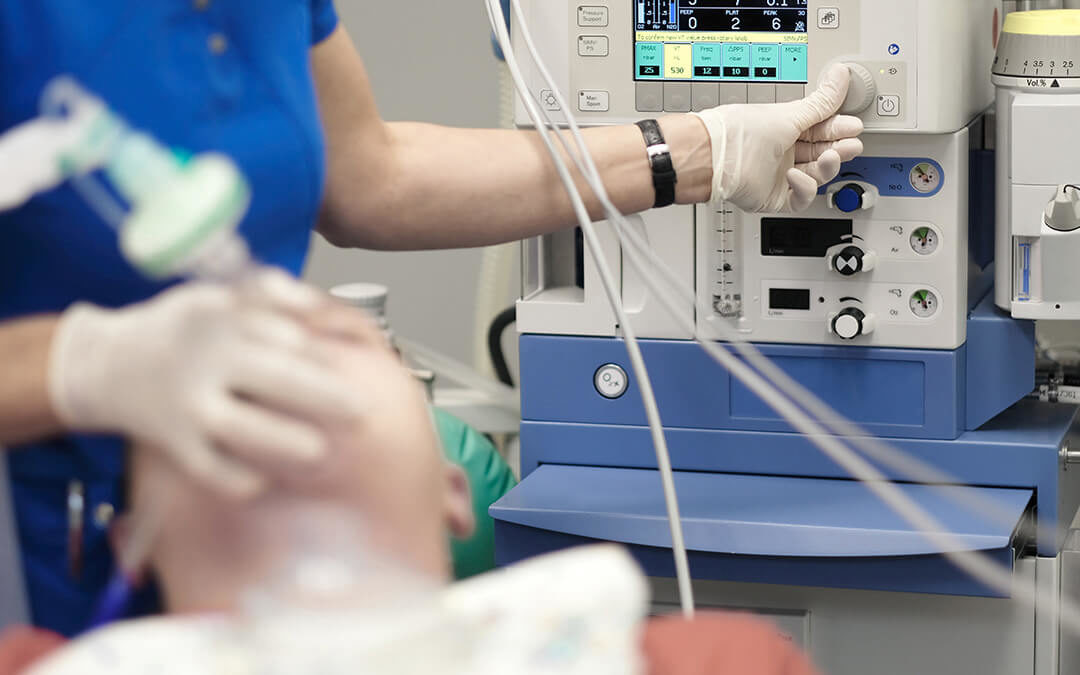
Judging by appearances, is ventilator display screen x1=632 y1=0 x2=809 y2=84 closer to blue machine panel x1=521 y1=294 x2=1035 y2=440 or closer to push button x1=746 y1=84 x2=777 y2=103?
push button x1=746 y1=84 x2=777 y2=103

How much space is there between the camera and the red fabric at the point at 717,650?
1.15 m

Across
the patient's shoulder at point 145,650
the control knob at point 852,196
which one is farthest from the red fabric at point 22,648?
the control knob at point 852,196

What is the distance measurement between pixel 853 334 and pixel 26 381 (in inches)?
46.0

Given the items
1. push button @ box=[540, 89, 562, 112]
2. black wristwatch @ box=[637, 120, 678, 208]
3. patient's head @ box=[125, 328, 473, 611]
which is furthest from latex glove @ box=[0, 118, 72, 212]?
push button @ box=[540, 89, 562, 112]

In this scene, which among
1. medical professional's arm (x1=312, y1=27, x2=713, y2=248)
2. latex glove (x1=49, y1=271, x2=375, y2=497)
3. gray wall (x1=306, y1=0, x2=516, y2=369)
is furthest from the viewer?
gray wall (x1=306, y1=0, x2=516, y2=369)

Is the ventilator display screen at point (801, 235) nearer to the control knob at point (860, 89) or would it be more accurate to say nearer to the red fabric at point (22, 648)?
the control knob at point (860, 89)

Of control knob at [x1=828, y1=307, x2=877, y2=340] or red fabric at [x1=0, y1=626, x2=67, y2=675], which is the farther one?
control knob at [x1=828, y1=307, x2=877, y2=340]

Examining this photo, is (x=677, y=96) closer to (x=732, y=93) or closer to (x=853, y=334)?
(x=732, y=93)

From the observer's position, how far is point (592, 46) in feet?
6.29

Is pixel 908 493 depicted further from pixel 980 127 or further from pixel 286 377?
pixel 286 377

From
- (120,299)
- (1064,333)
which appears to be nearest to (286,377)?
(120,299)

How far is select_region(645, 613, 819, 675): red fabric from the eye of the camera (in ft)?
3.77

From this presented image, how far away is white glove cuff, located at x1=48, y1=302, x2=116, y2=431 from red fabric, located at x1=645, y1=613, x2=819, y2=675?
1.49ft

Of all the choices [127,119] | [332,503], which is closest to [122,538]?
[332,503]
